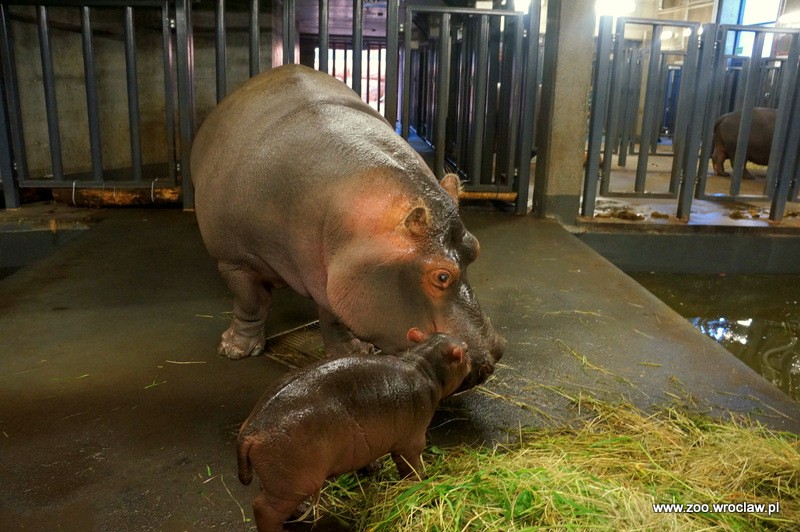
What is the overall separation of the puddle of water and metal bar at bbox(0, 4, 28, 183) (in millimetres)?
5381

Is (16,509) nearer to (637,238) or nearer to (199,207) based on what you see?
(199,207)

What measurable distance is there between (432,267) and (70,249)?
11.4ft

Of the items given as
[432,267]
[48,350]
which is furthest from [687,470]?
[48,350]

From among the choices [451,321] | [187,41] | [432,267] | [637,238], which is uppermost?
[187,41]

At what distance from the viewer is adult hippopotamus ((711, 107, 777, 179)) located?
8883mm

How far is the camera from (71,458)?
7.27 feet

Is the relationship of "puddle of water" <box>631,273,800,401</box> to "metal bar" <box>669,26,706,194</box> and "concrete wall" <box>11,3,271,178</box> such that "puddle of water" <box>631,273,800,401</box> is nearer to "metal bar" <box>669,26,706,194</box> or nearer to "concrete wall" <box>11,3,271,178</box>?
"metal bar" <box>669,26,706,194</box>

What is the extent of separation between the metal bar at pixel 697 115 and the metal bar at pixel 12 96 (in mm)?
5729

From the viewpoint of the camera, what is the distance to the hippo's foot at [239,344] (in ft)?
10.1

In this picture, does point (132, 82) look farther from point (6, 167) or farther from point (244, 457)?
point (244, 457)

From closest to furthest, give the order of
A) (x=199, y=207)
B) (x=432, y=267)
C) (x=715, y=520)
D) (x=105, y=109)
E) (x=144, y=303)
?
(x=715, y=520), (x=432, y=267), (x=199, y=207), (x=144, y=303), (x=105, y=109)

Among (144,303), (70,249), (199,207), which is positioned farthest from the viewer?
(70,249)

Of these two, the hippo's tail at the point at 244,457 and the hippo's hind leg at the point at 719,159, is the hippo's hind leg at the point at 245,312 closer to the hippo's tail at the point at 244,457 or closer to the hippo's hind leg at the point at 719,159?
the hippo's tail at the point at 244,457

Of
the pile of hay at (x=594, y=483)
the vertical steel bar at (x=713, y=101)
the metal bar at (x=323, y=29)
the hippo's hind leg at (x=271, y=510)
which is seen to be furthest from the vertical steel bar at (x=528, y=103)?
the hippo's hind leg at (x=271, y=510)
